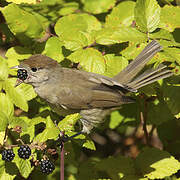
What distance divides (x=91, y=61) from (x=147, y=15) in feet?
1.85

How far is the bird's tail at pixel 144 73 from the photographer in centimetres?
275

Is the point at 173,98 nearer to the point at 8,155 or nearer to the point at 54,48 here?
the point at 54,48

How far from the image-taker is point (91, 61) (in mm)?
2748

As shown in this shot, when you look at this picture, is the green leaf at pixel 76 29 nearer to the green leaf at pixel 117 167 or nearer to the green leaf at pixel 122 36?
the green leaf at pixel 122 36

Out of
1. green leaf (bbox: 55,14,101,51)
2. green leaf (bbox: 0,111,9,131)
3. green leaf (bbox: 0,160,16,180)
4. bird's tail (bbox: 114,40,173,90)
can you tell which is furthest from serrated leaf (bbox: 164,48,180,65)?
green leaf (bbox: 0,160,16,180)

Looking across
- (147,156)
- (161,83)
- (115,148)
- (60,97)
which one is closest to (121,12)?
(161,83)

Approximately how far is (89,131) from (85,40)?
913 mm

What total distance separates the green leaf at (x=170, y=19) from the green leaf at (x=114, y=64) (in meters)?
0.46

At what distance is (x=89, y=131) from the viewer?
3.27 meters

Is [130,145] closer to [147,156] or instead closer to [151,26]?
[147,156]

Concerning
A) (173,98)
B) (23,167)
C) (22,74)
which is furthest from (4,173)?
(173,98)

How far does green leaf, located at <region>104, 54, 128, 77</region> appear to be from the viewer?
9.46 ft

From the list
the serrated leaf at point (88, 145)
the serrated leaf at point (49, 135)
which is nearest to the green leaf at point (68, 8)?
the serrated leaf at point (88, 145)

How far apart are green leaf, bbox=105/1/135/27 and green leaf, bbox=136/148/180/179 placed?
1.21 meters
